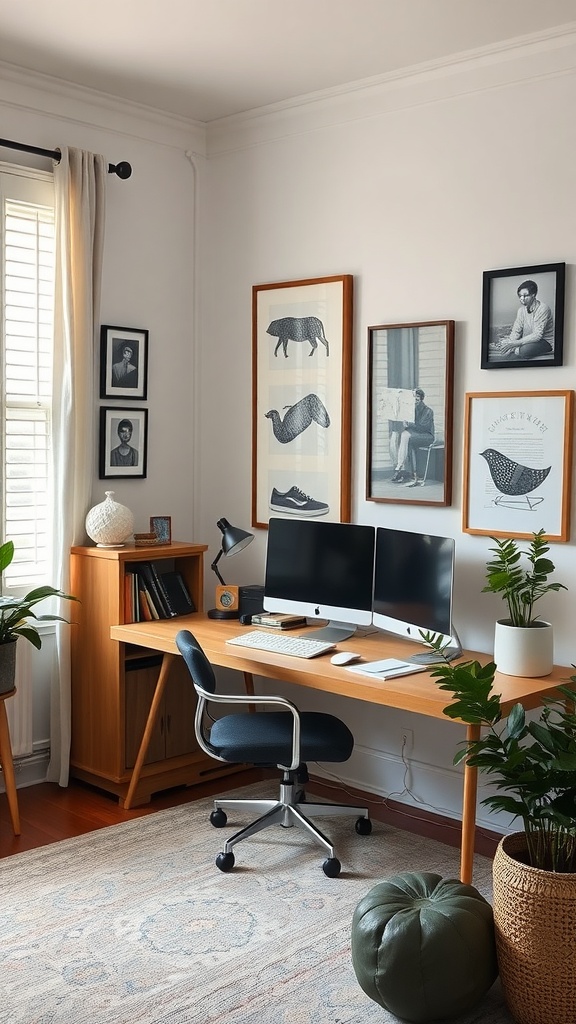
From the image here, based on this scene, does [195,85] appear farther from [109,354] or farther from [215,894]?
[215,894]

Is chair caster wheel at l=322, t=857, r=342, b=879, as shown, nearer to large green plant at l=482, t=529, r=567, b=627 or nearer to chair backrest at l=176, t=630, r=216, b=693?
chair backrest at l=176, t=630, r=216, b=693

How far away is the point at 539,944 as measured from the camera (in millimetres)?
2406

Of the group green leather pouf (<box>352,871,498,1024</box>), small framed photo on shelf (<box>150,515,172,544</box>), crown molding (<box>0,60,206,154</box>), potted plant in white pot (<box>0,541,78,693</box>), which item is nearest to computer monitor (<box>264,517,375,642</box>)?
small framed photo on shelf (<box>150,515,172,544</box>)

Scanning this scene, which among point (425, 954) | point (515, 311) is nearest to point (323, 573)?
point (515, 311)

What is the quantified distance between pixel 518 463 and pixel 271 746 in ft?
4.26

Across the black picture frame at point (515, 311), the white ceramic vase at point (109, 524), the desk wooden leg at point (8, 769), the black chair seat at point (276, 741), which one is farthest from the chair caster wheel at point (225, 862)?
the black picture frame at point (515, 311)

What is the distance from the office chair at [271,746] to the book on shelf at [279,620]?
0.39 meters

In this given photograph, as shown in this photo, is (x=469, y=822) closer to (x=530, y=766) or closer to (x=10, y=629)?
(x=530, y=766)

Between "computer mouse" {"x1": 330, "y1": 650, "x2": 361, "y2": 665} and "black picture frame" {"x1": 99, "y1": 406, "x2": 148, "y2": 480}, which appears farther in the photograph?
"black picture frame" {"x1": 99, "y1": 406, "x2": 148, "y2": 480}

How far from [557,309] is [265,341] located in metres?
1.44

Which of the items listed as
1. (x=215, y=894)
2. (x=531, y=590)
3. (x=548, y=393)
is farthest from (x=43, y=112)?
(x=215, y=894)

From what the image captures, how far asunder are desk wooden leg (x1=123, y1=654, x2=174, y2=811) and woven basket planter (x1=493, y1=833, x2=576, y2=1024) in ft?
5.56

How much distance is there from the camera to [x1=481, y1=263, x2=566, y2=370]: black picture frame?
3.37 m

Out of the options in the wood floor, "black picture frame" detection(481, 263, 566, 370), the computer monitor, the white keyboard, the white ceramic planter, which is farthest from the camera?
the computer monitor
